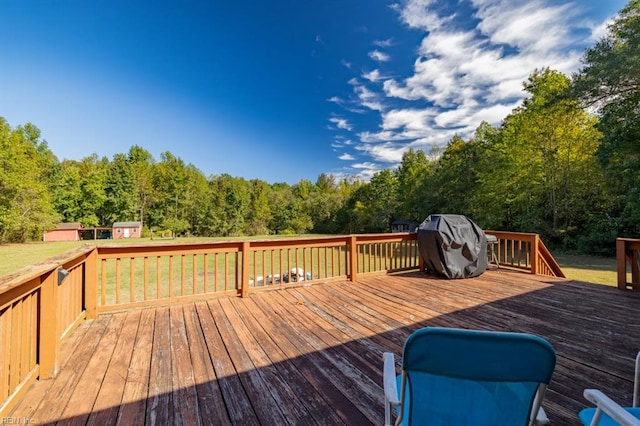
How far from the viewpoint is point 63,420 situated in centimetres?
160

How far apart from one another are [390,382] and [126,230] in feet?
117

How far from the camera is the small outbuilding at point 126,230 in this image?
95.1 ft

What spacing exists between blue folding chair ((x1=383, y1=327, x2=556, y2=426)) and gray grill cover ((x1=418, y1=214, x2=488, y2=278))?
4.37 metres

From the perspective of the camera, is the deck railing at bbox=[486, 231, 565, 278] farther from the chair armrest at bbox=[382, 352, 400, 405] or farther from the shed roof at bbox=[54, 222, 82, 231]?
the shed roof at bbox=[54, 222, 82, 231]

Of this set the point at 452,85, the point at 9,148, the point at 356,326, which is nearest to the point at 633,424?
the point at 356,326

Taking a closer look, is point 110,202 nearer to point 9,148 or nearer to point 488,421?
point 9,148

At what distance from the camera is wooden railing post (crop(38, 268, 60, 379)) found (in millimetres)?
2064

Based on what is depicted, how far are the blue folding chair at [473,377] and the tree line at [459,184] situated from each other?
12.1m

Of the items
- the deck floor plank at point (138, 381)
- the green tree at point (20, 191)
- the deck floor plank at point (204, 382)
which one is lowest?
the deck floor plank at point (204, 382)

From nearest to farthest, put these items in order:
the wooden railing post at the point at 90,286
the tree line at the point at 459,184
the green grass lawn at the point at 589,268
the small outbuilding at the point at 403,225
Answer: the wooden railing post at the point at 90,286, the green grass lawn at the point at 589,268, the tree line at the point at 459,184, the small outbuilding at the point at 403,225

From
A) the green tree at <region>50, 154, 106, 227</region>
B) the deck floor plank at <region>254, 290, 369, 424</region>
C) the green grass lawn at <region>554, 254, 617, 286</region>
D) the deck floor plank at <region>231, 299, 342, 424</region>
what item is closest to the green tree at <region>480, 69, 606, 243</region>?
the green grass lawn at <region>554, 254, 617, 286</region>

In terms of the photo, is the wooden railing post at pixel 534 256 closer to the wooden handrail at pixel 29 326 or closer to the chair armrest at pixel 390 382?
the chair armrest at pixel 390 382

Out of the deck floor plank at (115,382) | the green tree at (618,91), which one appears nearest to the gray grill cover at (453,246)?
the deck floor plank at (115,382)

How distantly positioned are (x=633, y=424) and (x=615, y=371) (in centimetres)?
216
